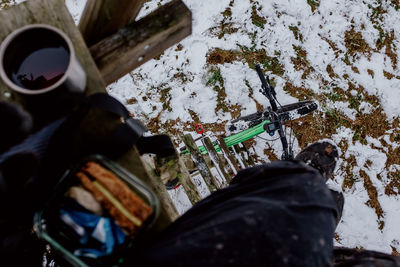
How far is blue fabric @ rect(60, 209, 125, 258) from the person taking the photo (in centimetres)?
76

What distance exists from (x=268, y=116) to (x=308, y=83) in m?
1.00

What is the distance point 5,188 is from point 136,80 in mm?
2581

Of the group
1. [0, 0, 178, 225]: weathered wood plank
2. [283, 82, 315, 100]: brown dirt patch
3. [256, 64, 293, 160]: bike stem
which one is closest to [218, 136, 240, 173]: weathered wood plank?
[256, 64, 293, 160]: bike stem

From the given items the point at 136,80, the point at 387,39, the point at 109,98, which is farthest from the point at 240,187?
the point at 387,39

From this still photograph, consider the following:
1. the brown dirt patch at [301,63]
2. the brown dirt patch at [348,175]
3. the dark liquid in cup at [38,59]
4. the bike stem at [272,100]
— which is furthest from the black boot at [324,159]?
the dark liquid in cup at [38,59]

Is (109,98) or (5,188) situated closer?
(5,188)

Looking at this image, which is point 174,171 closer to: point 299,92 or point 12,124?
point 12,124

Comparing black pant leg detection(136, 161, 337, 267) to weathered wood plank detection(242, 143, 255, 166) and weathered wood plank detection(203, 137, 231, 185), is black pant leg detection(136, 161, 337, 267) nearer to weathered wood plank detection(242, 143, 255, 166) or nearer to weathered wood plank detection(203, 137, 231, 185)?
weathered wood plank detection(203, 137, 231, 185)

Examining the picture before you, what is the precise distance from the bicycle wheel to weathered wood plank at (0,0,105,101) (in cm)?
207

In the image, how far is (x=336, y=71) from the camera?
11.3ft

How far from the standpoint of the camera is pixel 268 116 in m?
2.84

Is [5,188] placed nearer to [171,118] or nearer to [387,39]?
[171,118]

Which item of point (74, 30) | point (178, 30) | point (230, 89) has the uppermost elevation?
point (74, 30)

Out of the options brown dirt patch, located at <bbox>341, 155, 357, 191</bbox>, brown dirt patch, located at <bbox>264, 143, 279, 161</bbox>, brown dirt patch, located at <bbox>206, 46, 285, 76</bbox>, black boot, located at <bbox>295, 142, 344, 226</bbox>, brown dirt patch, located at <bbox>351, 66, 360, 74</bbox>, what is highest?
brown dirt patch, located at <bbox>206, 46, 285, 76</bbox>
